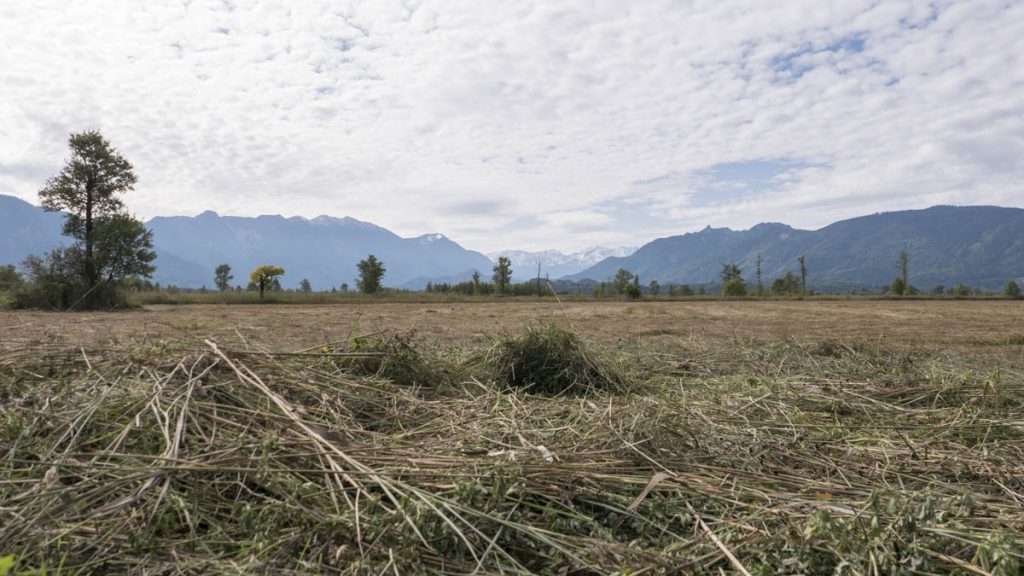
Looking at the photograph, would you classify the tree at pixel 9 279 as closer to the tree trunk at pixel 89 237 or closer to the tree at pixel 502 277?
the tree trunk at pixel 89 237

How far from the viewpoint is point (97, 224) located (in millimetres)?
19781

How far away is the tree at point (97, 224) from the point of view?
19.0 m

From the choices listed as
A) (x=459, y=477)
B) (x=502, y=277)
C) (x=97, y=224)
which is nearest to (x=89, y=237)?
(x=97, y=224)

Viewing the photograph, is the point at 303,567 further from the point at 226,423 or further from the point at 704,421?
the point at 704,421

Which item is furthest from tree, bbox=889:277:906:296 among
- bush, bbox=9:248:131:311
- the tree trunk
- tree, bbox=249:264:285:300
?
the tree trunk

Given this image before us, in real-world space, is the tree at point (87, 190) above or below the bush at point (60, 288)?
above

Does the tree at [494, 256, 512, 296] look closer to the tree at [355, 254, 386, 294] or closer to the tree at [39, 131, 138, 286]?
the tree at [355, 254, 386, 294]

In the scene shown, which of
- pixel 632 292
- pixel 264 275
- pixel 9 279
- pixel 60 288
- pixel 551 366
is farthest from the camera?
pixel 632 292

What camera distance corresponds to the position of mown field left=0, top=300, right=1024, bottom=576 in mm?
1844

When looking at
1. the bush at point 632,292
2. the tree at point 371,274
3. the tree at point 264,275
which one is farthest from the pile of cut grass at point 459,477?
the tree at point 371,274

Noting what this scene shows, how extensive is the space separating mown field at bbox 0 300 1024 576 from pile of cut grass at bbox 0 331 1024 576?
12 mm

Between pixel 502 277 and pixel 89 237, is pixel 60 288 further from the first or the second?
pixel 502 277

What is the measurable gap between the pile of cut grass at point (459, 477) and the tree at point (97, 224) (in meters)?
19.9

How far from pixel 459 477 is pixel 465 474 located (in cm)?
3
